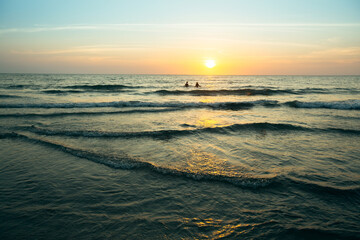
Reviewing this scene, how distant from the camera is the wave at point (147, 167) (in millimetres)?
4938

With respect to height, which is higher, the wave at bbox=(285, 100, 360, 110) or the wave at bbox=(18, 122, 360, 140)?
the wave at bbox=(285, 100, 360, 110)

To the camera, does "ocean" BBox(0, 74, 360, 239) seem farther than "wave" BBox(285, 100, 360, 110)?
No

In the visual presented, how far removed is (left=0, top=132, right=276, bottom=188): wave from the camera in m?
4.94

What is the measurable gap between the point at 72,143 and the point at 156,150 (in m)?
3.48

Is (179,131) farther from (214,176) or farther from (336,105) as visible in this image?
(336,105)

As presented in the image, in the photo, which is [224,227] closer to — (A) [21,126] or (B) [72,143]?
(B) [72,143]

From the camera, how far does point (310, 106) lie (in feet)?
66.7

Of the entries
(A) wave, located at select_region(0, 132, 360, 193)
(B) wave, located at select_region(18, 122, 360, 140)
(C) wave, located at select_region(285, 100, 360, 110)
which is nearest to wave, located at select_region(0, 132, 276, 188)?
(A) wave, located at select_region(0, 132, 360, 193)

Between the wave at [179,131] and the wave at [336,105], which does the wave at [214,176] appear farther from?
the wave at [336,105]

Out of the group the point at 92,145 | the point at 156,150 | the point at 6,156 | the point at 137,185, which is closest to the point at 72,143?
the point at 92,145

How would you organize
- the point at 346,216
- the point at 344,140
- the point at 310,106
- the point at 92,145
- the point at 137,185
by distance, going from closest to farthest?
1. the point at 346,216
2. the point at 137,185
3. the point at 92,145
4. the point at 344,140
5. the point at 310,106

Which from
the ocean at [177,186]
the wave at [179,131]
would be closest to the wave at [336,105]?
the wave at [179,131]

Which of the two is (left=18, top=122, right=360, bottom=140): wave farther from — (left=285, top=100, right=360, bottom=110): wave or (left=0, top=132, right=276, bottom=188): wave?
(left=285, top=100, right=360, bottom=110): wave

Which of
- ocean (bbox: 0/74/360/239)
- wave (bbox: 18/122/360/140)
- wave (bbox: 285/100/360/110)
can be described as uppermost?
wave (bbox: 285/100/360/110)
